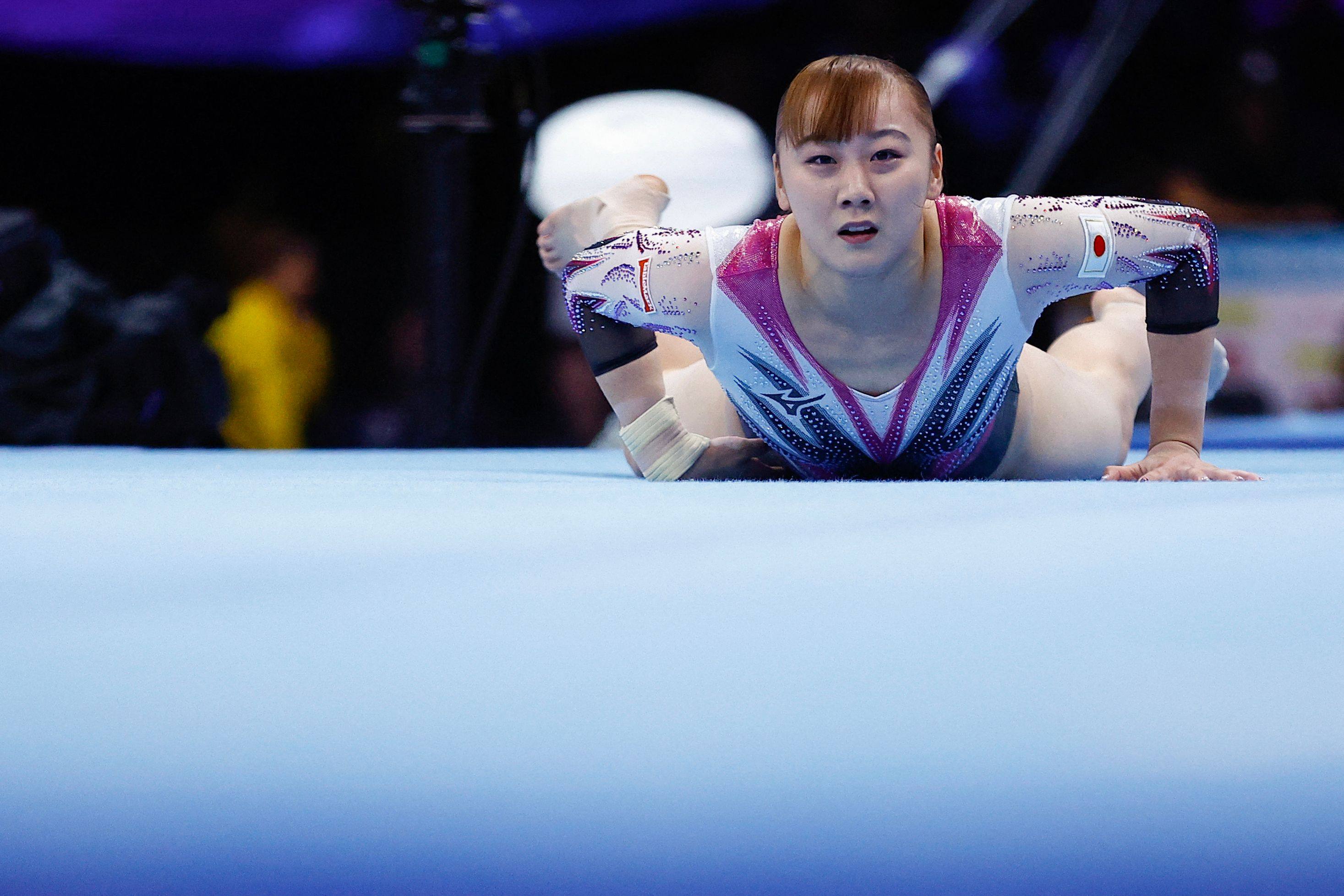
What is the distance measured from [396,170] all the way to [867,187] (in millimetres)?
3395

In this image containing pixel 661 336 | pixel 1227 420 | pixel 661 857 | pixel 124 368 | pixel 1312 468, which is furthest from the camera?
pixel 1227 420

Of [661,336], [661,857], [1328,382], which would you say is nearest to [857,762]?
[661,857]

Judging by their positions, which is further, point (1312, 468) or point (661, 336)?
point (661, 336)

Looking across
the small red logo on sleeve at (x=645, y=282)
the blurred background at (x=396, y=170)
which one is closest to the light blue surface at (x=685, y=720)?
the small red logo on sleeve at (x=645, y=282)

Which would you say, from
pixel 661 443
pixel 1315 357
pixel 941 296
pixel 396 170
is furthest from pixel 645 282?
pixel 396 170

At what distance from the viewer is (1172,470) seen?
3.56ft

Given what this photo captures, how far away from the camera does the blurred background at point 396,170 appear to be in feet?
10.6

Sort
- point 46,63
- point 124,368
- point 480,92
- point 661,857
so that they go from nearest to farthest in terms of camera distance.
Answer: point 661,857 → point 480,92 → point 124,368 → point 46,63

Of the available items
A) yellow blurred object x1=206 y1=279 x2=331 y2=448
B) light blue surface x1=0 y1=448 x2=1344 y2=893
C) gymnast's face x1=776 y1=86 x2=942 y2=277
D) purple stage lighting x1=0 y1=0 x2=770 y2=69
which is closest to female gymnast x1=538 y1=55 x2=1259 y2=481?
gymnast's face x1=776 y1=86 x2=942 y2=277

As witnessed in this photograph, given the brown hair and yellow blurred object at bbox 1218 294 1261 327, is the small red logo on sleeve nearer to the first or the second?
the brown hair

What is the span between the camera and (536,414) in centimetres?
385

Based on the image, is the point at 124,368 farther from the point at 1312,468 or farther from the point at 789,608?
the point at 789,608

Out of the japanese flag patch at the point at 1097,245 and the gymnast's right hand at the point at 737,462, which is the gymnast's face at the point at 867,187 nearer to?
the japanese flag patch at the point at 1097,245

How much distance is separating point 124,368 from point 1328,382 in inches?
124
